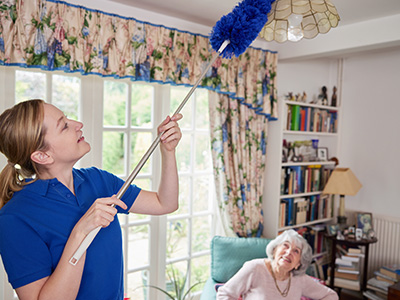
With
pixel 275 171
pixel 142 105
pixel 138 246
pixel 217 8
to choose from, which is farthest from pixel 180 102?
pixel 138 246

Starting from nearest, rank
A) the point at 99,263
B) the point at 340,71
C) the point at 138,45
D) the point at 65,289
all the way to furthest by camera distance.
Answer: the point at 65,289, the point at 99,263, the point at 138,45, the point at 340,71

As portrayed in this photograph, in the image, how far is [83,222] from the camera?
3.18ft

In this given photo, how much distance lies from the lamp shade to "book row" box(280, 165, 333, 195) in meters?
0.16

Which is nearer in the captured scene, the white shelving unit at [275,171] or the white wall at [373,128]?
the white shelving unit at [275,171]

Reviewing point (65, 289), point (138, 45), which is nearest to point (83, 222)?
point (65, 289)

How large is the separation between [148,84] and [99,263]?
Result: 1.92 metres

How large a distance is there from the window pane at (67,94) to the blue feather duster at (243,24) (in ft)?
4.91

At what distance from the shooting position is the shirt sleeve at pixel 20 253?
954 millimetres

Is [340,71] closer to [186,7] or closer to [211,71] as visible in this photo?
[211,71]

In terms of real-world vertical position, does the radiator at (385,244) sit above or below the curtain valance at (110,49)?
below

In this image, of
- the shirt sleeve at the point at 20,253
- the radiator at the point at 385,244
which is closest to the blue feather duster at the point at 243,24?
the shirt sleeve at the point at 20,253

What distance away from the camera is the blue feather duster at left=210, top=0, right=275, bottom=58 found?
1214 mm

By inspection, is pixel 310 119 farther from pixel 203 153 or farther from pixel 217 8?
pixel 217 8

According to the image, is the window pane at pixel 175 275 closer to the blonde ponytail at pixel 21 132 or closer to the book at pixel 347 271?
the book at pixel 347 271
